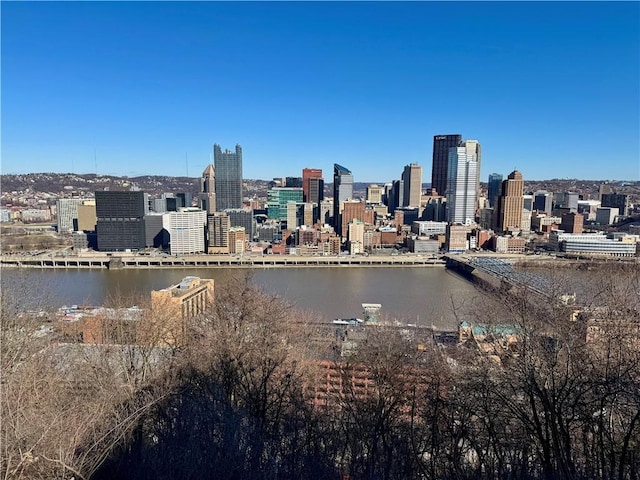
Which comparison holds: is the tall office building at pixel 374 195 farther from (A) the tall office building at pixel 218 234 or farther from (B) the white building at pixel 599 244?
(A) the tall office building at pixel 218 234

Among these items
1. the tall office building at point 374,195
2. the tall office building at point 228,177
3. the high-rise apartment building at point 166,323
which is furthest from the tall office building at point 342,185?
the high-rise apartment building at point 166,323

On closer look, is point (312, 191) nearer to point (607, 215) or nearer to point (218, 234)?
point (218, 234)

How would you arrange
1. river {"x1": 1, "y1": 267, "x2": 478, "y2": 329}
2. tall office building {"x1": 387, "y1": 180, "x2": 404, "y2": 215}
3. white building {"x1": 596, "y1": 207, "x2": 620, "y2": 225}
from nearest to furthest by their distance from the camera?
river {"x1": 1, "y1": 267, "x2": 478, "y2": 329}, white building {"x1": 596, "y1": 207, "x2": 620, "y2": 225}, tall office building {"x1": 387, "y1": 180, "x2": 404, "y2": 215}

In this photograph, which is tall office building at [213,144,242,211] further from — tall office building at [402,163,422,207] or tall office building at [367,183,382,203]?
tall office building at [402,163,422,207]

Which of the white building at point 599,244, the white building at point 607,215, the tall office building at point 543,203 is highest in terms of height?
the tall office building at point 543,203

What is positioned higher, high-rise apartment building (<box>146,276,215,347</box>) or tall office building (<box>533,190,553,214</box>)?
tall office building (<box>533,190,553,214</box>)

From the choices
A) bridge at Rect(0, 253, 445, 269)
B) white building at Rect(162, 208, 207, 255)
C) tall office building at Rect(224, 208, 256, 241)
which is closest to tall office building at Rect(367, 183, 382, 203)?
tall office building at Rect(224, 208, 256, 241)
